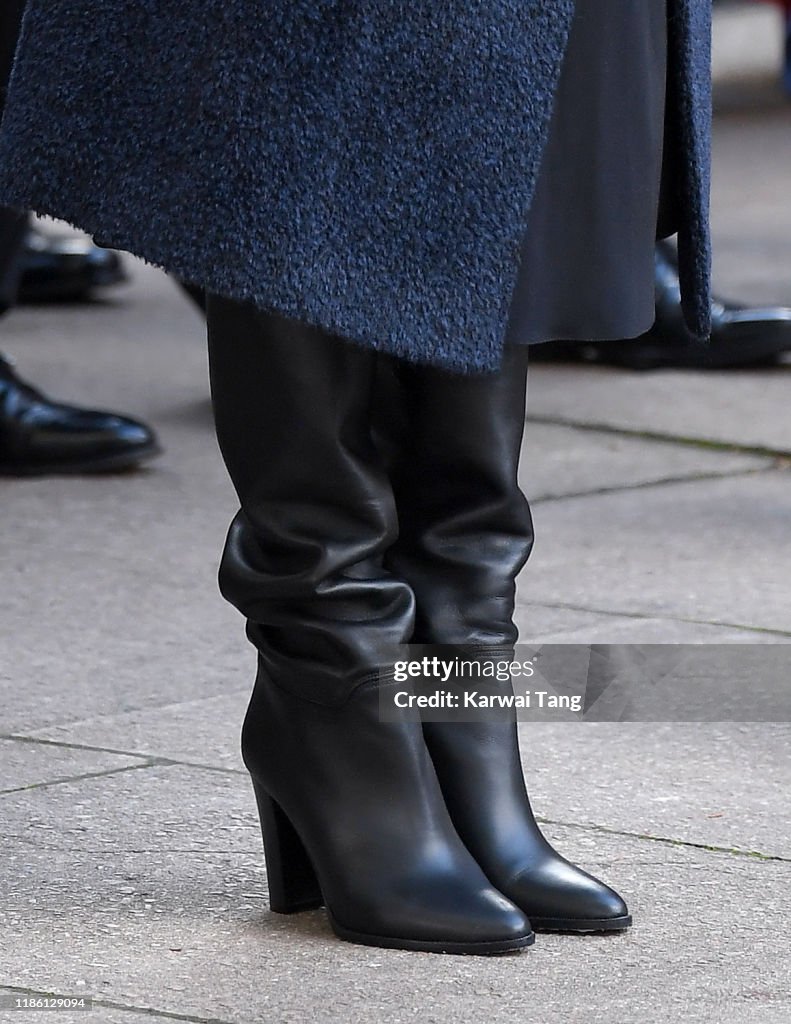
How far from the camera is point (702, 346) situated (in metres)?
4.70

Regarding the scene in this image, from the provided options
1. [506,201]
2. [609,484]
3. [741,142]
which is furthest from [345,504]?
[741,142]

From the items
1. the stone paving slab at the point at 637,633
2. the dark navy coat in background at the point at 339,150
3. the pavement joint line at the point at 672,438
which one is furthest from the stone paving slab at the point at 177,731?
the pavement joint line at the point at 672,438

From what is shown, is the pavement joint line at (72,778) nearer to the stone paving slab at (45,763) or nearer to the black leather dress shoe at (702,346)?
the stone paving slab at (45,763)

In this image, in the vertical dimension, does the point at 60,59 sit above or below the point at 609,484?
above

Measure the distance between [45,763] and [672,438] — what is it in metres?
2.16

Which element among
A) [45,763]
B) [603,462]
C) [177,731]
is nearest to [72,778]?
[45,763]

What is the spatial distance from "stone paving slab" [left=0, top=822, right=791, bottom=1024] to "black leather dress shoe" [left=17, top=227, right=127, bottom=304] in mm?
4069

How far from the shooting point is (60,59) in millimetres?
1709

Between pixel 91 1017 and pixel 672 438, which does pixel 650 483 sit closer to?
pixel 672 438

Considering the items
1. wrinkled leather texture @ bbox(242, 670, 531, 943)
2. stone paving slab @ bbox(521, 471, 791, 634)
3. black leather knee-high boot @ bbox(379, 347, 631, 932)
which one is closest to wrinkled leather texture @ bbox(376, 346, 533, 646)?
black leather knee-high boot @ bbox(379, 347, 631, 932)

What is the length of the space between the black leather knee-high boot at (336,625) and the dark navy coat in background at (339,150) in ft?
0.37

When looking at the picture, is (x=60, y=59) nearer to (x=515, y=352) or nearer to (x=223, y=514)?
(x=515, y=352)

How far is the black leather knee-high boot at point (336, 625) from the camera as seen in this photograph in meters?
1.75

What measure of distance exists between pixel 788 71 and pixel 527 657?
1045 cm
